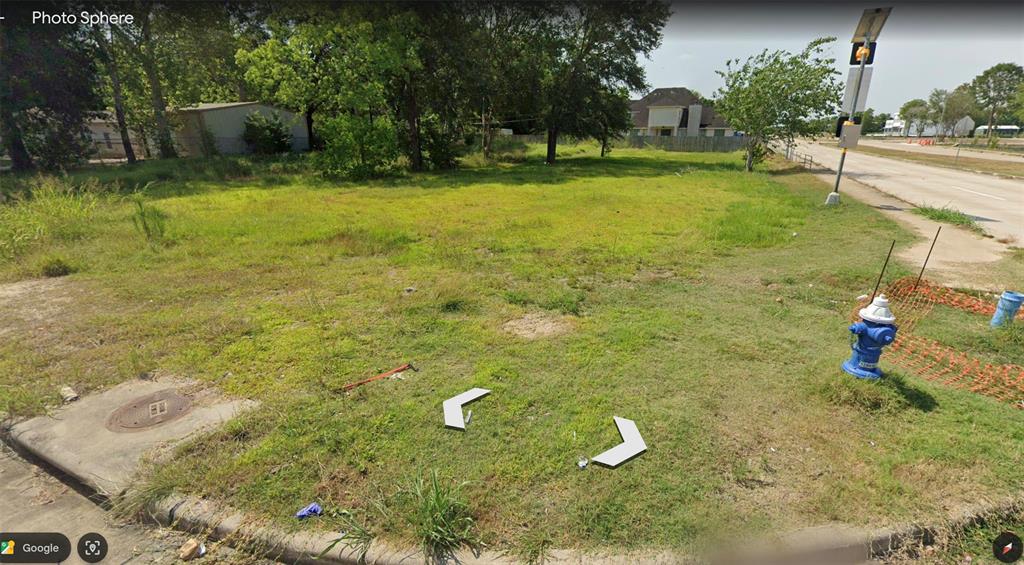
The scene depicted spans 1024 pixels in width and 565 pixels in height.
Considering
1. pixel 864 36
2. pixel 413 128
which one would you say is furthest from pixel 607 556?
pixel 413 128

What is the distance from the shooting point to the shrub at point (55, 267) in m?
6.11

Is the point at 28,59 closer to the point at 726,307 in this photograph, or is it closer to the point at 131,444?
the point at 131,444

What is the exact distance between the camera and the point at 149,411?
10.2 ft

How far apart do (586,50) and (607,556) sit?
28.6 m

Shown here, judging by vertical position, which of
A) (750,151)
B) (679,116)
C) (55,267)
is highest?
(679,116)

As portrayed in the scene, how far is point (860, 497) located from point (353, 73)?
20.9 meters

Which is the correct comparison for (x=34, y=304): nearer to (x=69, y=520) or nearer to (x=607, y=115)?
(x=69, y=520)

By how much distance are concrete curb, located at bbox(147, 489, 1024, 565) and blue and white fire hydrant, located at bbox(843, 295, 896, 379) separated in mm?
1066

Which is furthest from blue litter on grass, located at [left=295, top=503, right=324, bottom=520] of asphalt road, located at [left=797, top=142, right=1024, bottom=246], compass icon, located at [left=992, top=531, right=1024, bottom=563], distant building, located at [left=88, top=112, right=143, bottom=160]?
distant building, located at [left=88, top=112, right=143, bottom=160]

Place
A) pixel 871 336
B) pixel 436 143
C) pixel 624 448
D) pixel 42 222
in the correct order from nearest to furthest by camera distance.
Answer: pixel 624 448, pixel 871 336, pixel 42 222, pixel 436 143

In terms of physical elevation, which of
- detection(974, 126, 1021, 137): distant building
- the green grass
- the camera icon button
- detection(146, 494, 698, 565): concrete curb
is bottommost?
the camera icon button

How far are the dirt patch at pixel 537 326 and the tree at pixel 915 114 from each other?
101 m

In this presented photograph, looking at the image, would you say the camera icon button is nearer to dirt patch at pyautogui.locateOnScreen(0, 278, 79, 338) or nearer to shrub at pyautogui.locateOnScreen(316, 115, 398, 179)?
dirt patch at pyautogui.locateOnScreen(0, 278, 79, 338)

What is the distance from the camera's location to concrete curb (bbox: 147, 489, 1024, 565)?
Result: 6.71 ft
